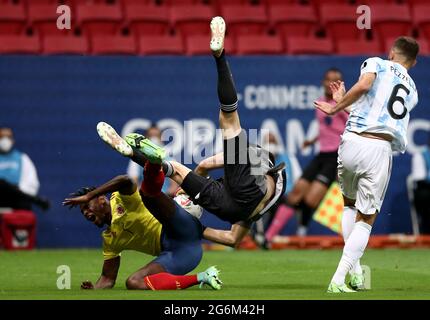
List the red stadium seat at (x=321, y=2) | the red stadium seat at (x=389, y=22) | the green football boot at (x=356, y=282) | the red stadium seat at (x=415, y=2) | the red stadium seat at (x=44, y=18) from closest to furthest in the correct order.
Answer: the green football boot at (x=356, y=282) → the red stadium seat at (x=44, y=18) → the red stadium seat at (x=389, y=22) → the red stadium seat at (x=321, y=2) → the red stadium seat at (x=415, y=2)

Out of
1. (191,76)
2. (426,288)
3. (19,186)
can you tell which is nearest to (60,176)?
(19,186)

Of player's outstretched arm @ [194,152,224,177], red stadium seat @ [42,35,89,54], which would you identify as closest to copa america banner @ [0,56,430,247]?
red stadium seat @ [42,35,89,54]

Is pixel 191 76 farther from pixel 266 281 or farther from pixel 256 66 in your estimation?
pixel 266 281

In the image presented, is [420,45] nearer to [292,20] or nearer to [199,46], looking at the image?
[292,20]

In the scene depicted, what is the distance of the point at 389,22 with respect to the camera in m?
17.8

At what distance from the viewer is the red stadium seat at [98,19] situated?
671 inches

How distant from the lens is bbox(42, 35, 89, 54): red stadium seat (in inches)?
655

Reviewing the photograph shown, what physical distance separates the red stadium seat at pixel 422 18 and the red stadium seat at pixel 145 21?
13.8 ft

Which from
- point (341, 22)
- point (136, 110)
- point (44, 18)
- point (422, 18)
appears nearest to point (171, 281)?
point (136, 110)

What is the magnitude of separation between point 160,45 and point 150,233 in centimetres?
722

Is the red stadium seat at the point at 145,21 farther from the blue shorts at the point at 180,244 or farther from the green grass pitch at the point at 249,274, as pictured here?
the blue shorts at the point at 180,244

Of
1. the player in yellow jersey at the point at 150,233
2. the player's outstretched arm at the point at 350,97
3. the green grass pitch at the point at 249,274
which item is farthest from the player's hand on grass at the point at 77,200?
the player's outstretched arm at the point at 350,97

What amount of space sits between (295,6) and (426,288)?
8626 mm

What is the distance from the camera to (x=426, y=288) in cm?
1003
